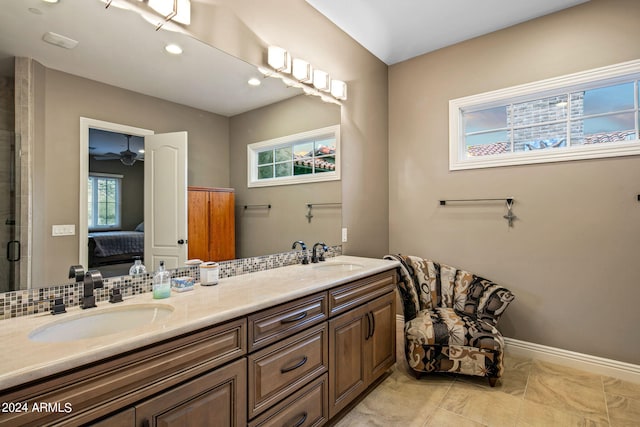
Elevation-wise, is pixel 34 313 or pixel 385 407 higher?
pixel 34 313

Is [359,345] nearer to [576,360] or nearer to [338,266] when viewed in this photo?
[338,266]

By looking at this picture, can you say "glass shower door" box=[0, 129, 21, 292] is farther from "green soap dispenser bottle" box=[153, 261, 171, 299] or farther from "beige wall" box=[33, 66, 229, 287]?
"green soap dispenser bottle" box=[153, 261, 171, 299]

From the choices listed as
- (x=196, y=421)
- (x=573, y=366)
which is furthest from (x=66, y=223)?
(x=573, y=366)

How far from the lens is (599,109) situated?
8.29 feet

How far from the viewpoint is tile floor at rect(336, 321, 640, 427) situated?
6.23 feet

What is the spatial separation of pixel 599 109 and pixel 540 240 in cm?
115

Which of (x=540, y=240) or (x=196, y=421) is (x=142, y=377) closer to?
(x=196, y=421)

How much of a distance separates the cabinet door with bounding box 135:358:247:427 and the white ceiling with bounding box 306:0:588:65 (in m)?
2.70

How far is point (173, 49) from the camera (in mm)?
1704

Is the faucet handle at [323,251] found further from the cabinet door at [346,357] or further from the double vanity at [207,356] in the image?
the cabinet door at [346,357]

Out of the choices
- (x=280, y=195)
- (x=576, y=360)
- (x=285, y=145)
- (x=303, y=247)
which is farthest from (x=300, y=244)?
(x=576, y=360)

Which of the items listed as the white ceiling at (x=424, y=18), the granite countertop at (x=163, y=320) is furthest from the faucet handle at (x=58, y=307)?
the white ceiling at (x=424, y=18)

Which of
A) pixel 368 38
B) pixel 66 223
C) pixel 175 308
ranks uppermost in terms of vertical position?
pixel 368 38

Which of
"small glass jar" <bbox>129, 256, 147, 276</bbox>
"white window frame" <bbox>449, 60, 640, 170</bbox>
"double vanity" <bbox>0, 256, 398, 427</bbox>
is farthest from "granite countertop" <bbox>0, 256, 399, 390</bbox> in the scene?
"white window frame" <bbox>449, 60, 640, 170</bbox>
